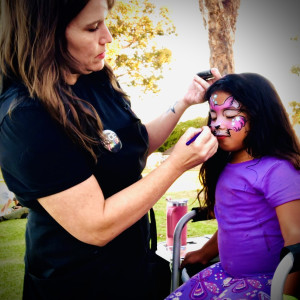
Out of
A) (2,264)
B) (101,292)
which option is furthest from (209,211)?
(2,264)

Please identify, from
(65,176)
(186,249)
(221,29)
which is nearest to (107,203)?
(65,176)

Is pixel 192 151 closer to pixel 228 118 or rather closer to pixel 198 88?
pixel 228 118

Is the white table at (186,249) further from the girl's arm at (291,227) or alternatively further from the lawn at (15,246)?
the girl's arm at (291,227)

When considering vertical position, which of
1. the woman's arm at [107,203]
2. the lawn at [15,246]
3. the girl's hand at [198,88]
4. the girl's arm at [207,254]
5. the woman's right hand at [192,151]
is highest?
the girl's hand at [198,88]

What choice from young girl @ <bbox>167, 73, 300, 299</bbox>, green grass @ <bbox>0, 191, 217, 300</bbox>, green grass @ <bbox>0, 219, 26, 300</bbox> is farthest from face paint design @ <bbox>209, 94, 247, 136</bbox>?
green grass @ <bbox>0, 219, 26, 300</bbox>

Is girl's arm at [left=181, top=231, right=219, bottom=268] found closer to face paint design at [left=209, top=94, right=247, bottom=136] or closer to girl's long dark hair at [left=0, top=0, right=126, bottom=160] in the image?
face paint design at [left=209, top=94, right=247, bottom=136]

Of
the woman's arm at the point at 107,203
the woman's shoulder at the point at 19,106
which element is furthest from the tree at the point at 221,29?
the woman's shoulder at the point at 19,106

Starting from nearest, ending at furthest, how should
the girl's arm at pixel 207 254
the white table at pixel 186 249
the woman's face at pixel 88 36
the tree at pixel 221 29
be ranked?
the woman's face at pixel 88 36, the girl's arm at pixel 207 254, the white table at pixel 186 249, the tree at pixel 221 29

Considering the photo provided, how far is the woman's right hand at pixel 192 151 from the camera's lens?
3.65ft

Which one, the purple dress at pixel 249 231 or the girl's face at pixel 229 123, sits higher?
the girl's face at pixel 229 123

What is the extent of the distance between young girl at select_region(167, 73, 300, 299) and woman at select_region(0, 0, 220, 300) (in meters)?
0.29

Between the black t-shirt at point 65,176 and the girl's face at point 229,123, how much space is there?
14.1 inches

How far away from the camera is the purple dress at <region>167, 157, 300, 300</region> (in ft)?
4.00

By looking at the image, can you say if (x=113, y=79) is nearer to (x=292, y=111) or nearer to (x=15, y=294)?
(x=15, y=294)
